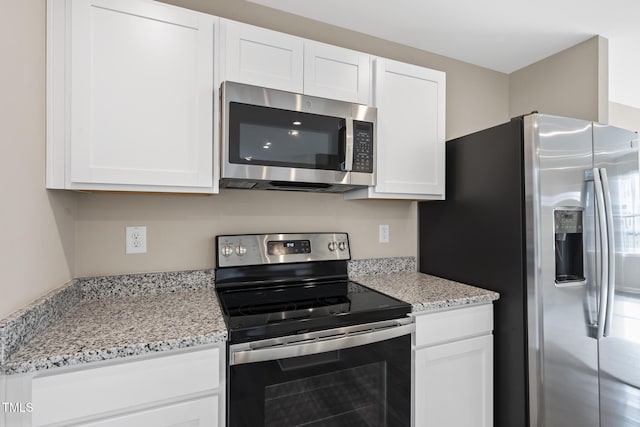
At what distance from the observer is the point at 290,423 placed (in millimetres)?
1174

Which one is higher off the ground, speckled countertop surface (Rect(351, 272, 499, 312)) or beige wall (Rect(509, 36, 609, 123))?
beige wall (Rect(509, 36, 609, 123))

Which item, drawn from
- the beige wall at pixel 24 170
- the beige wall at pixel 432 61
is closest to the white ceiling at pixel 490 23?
the beige wall at pixel 432 61

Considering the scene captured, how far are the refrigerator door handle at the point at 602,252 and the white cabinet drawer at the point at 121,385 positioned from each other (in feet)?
5.70

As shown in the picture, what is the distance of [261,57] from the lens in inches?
58.8

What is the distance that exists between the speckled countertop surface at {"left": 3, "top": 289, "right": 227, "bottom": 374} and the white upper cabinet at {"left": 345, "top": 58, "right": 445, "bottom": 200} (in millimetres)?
1026

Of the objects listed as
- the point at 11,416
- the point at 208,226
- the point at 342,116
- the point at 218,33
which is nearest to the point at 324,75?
the point at 342,116

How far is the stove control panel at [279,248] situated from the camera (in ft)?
5.50

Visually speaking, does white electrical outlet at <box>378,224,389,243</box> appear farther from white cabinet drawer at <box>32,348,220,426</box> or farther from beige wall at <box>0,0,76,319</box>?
beige wall at <box>0,0,76,319</box>

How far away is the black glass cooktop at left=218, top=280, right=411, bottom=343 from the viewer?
1.16 meters

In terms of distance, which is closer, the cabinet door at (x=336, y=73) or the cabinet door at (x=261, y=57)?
the cabinet door at (x=261, y=57)

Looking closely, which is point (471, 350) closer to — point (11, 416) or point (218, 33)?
point (11, 416)

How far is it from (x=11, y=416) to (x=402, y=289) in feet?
4.90

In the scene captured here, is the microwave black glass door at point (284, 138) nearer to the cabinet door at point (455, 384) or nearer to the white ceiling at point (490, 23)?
the white ceiling at point (490, 23)

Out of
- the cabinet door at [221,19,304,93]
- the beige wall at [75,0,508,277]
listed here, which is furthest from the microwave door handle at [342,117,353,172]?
the beige wall at [75,0,508,277]
